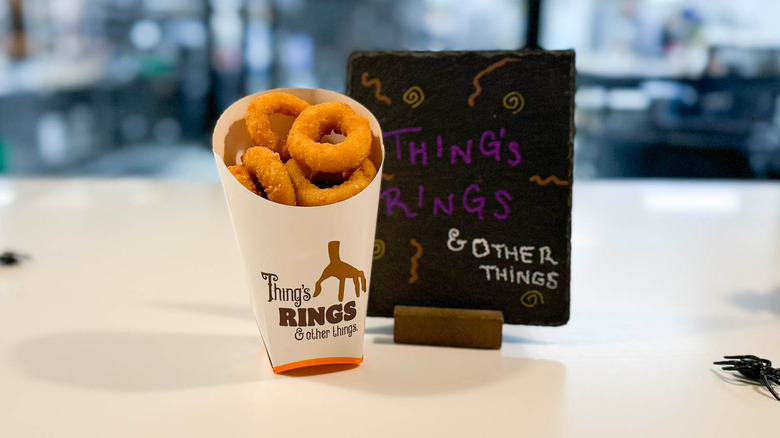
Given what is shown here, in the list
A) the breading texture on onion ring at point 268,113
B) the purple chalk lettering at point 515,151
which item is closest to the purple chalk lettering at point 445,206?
the purple chalk lettering at point 515,151

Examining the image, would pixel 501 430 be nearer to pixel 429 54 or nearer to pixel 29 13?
pixel 429 54

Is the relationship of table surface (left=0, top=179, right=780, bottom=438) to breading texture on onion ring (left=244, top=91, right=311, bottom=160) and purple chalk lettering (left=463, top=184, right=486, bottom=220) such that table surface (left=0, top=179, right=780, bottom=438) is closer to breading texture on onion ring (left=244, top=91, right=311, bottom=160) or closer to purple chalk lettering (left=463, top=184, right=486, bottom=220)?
purple chalk lettering (left=463, top=184, right=486, bottom=220)

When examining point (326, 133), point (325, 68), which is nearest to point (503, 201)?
point (326, 133)

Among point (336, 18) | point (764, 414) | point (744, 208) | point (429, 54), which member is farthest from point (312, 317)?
point (336, 18)

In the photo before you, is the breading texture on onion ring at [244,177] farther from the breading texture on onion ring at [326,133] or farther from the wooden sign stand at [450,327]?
the wooden sign stand at [450,327]

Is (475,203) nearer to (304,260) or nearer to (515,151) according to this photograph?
(515,151)

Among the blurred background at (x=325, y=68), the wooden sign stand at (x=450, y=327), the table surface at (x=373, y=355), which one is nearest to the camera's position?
the table surface at (x=373, y=355)
